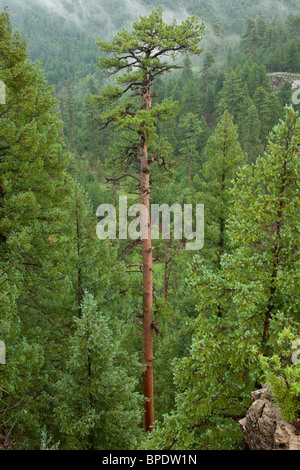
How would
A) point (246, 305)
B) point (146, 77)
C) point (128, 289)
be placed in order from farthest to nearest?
point (128, 289) → point (146, 77) → point (246, 305)

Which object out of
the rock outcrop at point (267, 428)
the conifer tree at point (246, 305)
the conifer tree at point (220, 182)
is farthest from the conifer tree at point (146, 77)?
the rock outcrop at point (267, 428)

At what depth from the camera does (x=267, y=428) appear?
4367 mm

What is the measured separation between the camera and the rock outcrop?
13.0 ft

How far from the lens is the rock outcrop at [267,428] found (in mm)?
3965

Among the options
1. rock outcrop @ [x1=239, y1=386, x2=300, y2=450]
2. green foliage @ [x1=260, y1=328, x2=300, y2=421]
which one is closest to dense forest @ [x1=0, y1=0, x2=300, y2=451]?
green foliage @ [x1=260, y1=328, x2=300, y2=421]

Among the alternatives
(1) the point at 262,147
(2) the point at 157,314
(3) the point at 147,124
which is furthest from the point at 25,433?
(1) the point at 262,147

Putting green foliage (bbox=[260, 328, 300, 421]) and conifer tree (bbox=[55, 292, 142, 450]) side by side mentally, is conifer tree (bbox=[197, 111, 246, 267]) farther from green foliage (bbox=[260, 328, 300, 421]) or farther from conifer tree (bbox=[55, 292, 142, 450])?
green foliage (bbox=[260, 328, 300, 421])

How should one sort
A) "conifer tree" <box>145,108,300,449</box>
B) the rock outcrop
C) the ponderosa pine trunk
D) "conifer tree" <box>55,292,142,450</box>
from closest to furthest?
the rock outcrop → "conifer tree" <box>145,108,300,449</box> → "conifer tree" <box>55,292,142,450</box> → the ponderosa pine trunk

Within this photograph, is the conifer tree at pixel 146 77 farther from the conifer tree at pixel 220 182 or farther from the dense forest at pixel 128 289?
the conifer tree at pixel 220 182

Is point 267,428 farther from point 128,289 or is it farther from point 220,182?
point 220,182

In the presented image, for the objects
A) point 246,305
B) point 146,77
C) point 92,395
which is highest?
point 146,77

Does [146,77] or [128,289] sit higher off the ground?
[146,77]

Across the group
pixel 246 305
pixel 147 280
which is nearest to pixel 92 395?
pixel 147 280

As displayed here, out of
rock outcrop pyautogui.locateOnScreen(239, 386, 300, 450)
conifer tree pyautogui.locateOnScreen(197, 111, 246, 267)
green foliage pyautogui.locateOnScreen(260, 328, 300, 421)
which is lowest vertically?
rock outcrop pyautogui.locateOnScreen(239, 386, 300, 450)
